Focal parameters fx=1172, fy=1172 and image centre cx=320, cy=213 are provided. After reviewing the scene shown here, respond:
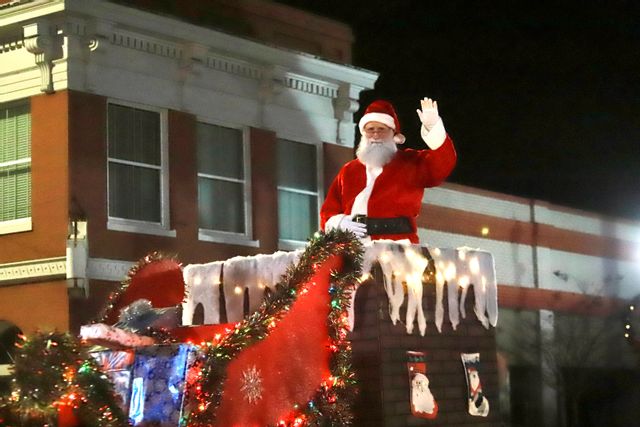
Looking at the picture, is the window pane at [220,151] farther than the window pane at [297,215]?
No

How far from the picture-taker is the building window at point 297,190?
18.0 metres

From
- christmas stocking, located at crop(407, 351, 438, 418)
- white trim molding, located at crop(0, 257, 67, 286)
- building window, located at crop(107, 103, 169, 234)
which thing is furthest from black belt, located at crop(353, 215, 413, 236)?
building window, located at crop(107, 103, 169, 234)

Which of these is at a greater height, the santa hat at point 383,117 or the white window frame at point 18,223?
the white window frame at point 18,223

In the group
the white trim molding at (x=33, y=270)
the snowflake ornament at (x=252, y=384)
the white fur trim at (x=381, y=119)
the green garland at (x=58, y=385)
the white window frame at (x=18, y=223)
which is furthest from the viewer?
the white window frame at (x=18, y=223)

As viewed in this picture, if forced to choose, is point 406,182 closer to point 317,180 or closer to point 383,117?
point 383,117

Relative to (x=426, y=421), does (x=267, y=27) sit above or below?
above

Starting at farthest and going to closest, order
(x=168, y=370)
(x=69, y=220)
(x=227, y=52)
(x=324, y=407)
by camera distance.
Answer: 1. (x=227, y=52)
2. (x=69, y=220)
3. (x=324, y=407)
4. (x=168, y=370)

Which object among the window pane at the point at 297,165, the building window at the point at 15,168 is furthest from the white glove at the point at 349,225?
the window pane at the point at 297,165

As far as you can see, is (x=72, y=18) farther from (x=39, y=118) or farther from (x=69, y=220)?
(x=69, y=220)

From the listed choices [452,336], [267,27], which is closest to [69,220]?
[267,27]

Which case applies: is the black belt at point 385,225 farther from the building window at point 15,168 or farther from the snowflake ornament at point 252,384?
the building window at point 15,168

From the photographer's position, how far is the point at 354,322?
7930 mm

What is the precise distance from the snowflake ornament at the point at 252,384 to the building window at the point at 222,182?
9.68 meters

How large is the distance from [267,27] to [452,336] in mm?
10615
